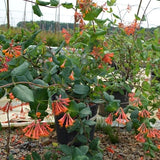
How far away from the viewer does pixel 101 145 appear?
1.69 metres

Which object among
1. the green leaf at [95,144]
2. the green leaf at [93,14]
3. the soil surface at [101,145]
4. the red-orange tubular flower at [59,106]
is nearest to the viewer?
the red-orange tubular flower at [59,106]

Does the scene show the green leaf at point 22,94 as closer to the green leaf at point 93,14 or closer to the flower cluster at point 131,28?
the green leaf at point 93,14

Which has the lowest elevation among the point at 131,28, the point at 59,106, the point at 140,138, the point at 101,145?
the point at 101,145

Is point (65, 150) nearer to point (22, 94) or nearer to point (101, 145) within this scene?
point (22, 94)

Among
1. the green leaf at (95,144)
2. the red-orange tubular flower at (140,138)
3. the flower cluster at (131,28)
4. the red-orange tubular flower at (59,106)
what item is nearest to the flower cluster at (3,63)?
the red-orange tubular flower at (59,106)

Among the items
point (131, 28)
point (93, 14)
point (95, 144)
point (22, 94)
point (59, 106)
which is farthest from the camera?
point (131, 28)

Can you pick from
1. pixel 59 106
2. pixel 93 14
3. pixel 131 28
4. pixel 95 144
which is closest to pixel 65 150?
pixel 95 144

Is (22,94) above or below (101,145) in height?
above

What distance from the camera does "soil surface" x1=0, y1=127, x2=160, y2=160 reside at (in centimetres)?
156

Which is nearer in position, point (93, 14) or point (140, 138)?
point (93, 14)

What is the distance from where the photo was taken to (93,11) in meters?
0.82

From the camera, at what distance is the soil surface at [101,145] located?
1.56 meters

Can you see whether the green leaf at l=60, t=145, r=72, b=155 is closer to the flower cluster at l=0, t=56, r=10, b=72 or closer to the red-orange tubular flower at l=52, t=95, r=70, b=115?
the red-orange tubular flower at l=52, t=95, r=70, b=115

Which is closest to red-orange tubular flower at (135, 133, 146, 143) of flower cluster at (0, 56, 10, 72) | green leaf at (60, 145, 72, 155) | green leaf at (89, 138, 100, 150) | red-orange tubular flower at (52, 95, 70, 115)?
green leaf at (89, 138, 100, 150)
